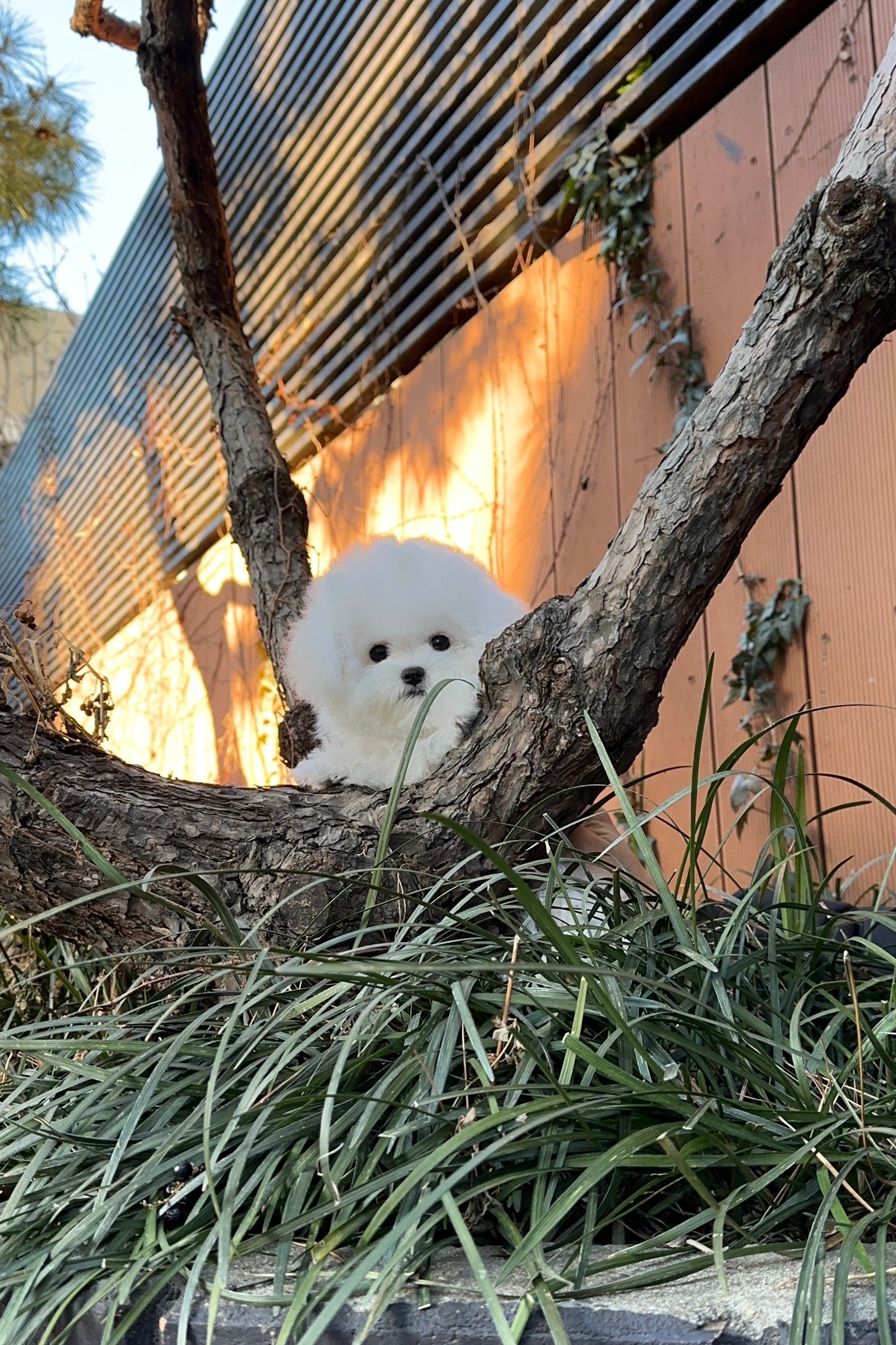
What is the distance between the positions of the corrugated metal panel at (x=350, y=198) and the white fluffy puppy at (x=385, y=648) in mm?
1637

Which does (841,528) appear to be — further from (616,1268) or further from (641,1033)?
(616,1268)

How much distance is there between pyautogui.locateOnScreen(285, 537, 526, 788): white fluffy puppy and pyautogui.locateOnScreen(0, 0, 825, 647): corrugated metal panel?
1637mm

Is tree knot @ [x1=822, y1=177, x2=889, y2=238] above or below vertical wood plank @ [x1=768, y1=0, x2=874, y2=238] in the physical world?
below

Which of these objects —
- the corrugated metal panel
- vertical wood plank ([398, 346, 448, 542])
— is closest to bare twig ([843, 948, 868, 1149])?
the corrugated metal panel

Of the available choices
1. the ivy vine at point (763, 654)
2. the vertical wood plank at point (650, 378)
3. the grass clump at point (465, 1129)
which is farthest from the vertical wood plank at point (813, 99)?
the grass clump at point (465, 1129)

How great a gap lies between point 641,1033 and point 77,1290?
1.45ft

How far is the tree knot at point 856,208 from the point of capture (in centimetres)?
122

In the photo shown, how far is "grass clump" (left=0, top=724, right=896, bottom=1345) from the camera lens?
0.70 m

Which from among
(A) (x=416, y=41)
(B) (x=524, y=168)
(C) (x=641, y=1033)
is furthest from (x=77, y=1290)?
(A) (x=416, y=41)

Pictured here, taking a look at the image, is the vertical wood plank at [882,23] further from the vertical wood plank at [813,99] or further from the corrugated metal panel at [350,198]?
the corrugated metal panel at [350,198]

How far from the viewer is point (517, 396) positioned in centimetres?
338

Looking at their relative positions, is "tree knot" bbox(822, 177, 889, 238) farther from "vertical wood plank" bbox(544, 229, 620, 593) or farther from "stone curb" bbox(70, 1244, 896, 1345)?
"vertical wood plank" bbox(544, 229, 620, 593)

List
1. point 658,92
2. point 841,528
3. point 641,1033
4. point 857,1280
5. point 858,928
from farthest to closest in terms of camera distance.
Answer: point 658,92
point 841,528
point 858,928
point 641,1033
point 857,1280

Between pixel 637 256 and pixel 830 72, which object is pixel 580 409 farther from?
pixel 830 72
